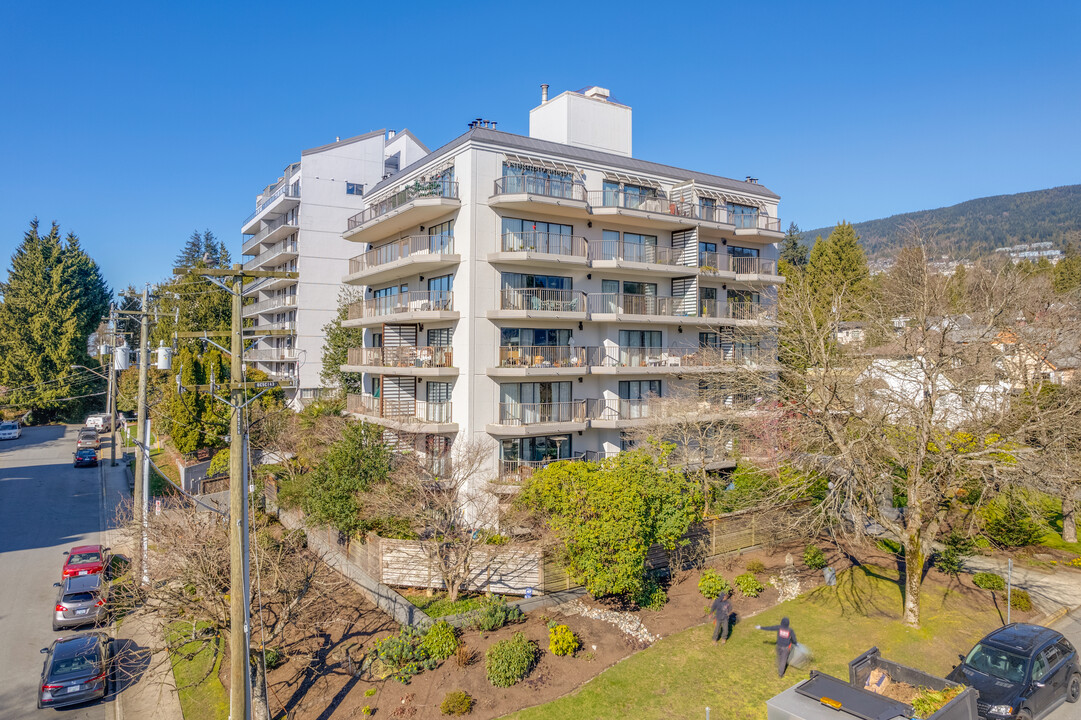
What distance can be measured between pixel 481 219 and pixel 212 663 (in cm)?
1778

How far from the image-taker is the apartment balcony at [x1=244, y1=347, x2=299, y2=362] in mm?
46562

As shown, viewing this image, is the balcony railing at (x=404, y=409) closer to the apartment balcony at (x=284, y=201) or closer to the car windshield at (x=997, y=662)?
the car windshield at (x=997, y=662)

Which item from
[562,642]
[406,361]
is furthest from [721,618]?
[406,361]

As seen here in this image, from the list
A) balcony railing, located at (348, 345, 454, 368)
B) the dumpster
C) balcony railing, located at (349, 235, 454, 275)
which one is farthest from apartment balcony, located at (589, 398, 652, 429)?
the dumpster

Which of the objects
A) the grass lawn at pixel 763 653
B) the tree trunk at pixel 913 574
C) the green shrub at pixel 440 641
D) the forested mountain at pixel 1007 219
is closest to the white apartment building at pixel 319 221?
the green shrub at pixel 440 641

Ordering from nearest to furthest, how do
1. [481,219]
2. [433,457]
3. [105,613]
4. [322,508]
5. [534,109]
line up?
[105,613], [322,508], [433,457], [481,219], [534,109]

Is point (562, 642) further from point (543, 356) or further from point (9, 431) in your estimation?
point (9, 431)

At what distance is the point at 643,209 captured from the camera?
27.8 m

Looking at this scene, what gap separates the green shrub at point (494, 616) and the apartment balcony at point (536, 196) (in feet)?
50.2

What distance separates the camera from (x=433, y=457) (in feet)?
73.9

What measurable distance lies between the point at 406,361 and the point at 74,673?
619 inches

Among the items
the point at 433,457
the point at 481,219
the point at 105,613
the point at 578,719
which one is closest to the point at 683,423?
the point at 433,457

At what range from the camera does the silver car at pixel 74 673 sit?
46.2 feet

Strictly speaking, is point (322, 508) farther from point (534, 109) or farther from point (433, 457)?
point (534, 109)
